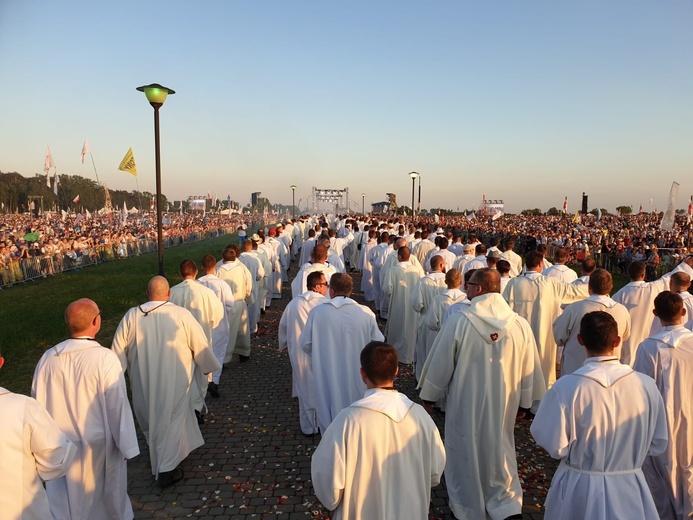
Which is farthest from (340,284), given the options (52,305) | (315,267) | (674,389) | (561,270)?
(52,305)

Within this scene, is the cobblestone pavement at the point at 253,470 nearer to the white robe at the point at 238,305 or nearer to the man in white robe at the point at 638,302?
the white robe at the point at 238,305

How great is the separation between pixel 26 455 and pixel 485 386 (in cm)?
364

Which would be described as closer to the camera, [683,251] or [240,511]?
[240,511]

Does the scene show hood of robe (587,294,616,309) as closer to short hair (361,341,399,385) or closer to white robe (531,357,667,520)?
white robe (531,357,667,520)

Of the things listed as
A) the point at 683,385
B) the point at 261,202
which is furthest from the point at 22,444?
the point at 261,202

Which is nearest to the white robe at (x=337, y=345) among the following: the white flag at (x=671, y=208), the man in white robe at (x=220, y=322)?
the man in white robe at (x=220, y=322)

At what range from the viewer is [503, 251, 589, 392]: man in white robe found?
7.27m

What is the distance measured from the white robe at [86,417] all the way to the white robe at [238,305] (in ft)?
16.4

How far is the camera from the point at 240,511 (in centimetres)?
460

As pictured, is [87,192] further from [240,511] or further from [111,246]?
[240,511]

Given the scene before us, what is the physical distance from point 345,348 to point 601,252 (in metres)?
20.5

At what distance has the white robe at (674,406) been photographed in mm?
4129

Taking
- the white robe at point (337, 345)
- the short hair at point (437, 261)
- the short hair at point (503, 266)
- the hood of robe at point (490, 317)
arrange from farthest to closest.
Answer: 1. the short hair at point (437, 261)
2. the short hair at point (503, 266)
3. the white robe at point (337, 345)
4. the hood of robe at point (490, 317)

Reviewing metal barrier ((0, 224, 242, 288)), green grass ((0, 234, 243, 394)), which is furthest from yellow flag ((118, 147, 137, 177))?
metal barrier ((0, 224, 242, 288))
